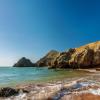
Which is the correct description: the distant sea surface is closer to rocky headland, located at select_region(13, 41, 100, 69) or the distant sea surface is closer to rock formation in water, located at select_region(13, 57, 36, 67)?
rocky headland, located at select_region(13, 41, 100, 69)

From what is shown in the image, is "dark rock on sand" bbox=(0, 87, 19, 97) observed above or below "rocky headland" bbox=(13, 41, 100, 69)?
below

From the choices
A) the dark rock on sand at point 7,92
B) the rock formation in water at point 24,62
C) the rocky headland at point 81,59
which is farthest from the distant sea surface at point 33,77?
the rock formation in water at point 24,62

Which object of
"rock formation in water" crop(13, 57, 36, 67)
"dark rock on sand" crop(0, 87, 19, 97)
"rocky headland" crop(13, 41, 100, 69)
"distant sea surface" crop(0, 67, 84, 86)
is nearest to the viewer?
"dark rock on sand" crop(0, 87, 19, 97)

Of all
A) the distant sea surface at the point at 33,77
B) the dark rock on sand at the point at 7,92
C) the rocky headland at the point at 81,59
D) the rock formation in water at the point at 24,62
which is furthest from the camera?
the rock formation in water at the point at 24,62

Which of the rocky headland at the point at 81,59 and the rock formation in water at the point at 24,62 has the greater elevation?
the rock formation in water at the point at 24,62

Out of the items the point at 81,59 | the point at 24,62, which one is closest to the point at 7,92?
the point at 81,59

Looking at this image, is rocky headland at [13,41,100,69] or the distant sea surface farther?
rocky headland at [13,41,100,69]

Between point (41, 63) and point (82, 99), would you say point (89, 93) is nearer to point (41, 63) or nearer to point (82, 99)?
point (82, 99)

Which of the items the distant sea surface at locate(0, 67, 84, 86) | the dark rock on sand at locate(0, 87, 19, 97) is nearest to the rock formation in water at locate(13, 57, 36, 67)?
the distant sea surface at locate(0, 67, 84, 86)

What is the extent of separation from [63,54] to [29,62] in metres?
94.9

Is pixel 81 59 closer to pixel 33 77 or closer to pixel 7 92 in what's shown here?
pixel 33 77

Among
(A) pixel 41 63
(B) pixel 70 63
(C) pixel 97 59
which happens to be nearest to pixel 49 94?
(C) pixel 97 59

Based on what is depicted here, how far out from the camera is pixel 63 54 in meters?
92.1

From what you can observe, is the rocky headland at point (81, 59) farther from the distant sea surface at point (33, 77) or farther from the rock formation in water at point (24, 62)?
the rock formation in water at point (24, 62)
